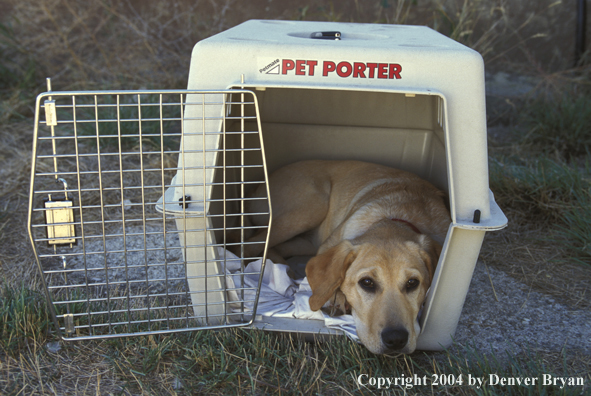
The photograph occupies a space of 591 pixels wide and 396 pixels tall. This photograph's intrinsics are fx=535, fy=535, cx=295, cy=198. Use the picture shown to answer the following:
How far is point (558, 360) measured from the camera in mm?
2305

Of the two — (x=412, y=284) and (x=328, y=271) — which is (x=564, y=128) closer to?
Answer: (x=412, y=284)

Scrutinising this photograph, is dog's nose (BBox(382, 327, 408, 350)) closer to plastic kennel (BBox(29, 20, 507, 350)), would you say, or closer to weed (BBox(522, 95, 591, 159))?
plastic kennel (BBox(29, 20, 507, 350))

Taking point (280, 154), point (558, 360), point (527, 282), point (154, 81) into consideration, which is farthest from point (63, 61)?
point (558, 360)

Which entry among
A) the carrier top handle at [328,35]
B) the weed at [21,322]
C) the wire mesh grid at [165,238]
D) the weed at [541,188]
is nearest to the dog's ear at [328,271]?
the wire mesh grid at [165,238]

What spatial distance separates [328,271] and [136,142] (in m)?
2.53

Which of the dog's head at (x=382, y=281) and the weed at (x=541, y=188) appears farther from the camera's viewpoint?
the weed at (x=541, y=188)

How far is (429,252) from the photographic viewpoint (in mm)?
2363

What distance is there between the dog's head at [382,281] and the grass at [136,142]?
0.43 feet

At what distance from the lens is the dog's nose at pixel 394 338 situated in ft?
6.74

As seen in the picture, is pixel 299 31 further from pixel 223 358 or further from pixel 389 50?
pixel 223 358

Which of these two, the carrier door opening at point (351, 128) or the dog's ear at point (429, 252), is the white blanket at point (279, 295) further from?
the carrier door opening at point (351, 128)

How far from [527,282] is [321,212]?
48.0 inches

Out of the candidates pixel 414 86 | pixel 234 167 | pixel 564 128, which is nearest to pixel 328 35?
pixel 414 86

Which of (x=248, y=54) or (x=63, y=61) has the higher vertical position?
(x=248, y=54)
